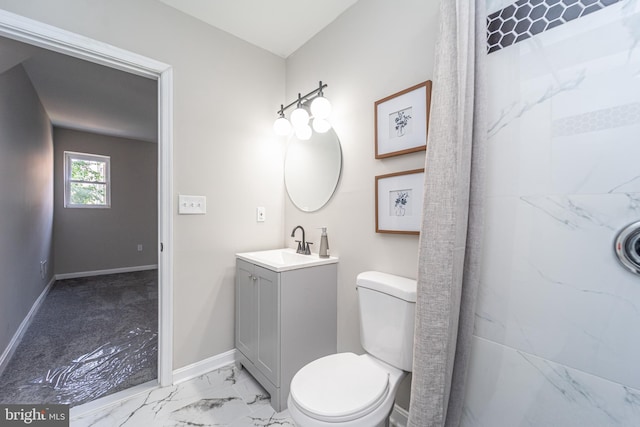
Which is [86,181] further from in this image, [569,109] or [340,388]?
[569,109]

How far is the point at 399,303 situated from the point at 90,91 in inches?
150

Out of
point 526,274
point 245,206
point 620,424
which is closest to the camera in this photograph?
point 620,424

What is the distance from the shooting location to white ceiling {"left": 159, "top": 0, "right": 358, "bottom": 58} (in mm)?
1671

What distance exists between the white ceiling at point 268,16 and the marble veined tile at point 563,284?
62.9 inches

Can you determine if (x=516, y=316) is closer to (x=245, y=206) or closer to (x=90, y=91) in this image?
(x=245, y=206)

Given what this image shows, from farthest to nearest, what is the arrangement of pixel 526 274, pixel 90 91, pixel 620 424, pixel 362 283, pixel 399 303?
pixel 90 91 < pixel 362 283 < pixel 399 303 < pixel 526 274 < pixel 620 424

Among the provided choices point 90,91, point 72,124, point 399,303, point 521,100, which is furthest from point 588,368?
point 72,124

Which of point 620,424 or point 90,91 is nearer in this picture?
point 620,424

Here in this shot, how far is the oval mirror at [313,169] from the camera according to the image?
1.79 metres

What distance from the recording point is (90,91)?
9.59 ft

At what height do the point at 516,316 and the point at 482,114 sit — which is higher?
the point at 482,114

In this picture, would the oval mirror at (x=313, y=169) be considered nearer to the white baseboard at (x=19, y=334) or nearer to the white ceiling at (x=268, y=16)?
the white ceiling at (x=268, y=16)
